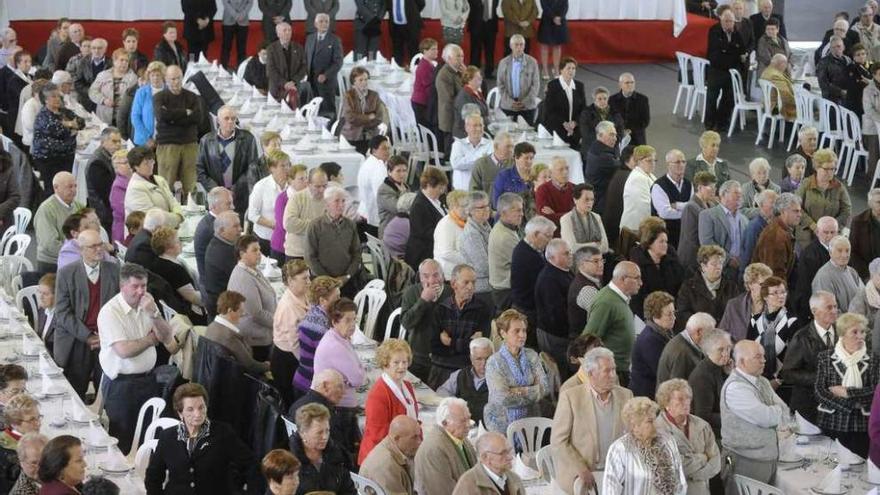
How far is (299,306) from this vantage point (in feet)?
30.9

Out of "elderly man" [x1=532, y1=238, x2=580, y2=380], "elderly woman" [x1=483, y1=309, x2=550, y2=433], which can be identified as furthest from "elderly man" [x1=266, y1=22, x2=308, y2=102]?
"elderly woman" [x1=483, y1=309, x2=550, y2=433]

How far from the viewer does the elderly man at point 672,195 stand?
464 inches

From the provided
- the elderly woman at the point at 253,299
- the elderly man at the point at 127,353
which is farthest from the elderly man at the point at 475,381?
the elderly man at the point at 127,353

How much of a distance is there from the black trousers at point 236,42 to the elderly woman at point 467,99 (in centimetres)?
537

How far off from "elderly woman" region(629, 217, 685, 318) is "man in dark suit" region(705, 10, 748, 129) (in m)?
7.19

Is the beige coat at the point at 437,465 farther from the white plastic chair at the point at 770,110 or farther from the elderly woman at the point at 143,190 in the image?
the white plastic chair at the point at 770,110

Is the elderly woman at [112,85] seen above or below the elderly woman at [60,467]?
below

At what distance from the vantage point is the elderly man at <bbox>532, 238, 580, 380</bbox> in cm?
982

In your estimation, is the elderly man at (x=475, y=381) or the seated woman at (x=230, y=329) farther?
the seated woman at (x=230, y=329)

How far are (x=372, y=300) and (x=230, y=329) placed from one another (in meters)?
1.77

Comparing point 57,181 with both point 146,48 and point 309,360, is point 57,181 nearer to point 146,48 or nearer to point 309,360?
point 309,360

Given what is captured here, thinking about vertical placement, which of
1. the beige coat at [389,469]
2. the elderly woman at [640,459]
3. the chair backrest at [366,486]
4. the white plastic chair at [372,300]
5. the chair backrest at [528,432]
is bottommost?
the white plastic chair at [372,300]

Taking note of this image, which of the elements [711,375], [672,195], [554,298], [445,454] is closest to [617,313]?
[554,298]

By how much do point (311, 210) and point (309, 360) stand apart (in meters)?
2.45
